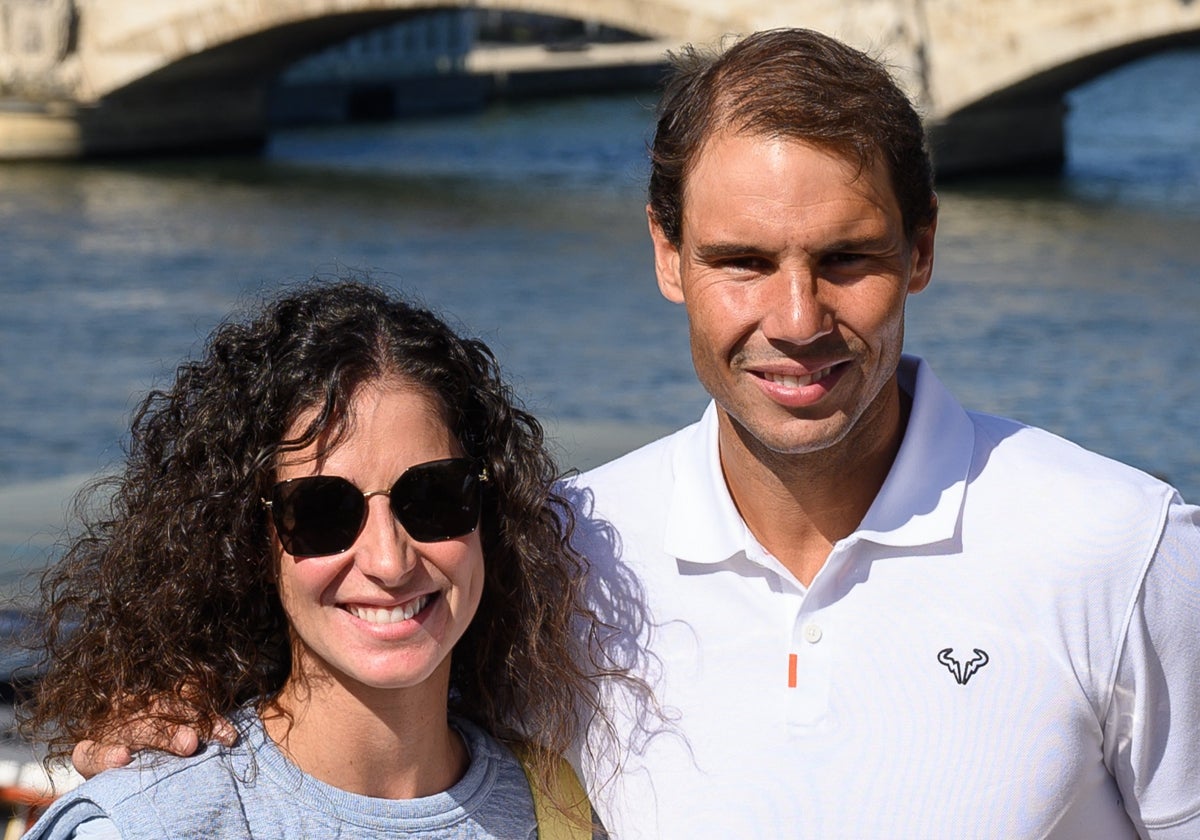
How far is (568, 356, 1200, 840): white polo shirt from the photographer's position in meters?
1.79

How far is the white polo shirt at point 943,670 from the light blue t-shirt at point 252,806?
18 cm

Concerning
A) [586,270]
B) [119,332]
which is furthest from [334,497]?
[586,270]

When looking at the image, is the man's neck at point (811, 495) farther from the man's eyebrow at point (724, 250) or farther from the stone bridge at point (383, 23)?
the stone bridge at point (383, 23)

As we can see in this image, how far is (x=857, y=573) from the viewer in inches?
74.7

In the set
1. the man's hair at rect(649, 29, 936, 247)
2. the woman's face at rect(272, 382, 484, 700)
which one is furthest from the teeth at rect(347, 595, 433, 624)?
the man's hair at rect(649, 29, 936, 247)

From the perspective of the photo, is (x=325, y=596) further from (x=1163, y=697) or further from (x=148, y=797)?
(x=1163, y=697)

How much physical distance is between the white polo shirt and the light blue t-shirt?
0.18 meters

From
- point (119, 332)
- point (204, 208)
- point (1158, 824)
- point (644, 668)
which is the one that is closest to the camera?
point (1158, 824)

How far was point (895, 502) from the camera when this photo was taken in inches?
74.7

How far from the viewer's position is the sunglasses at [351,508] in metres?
1.71

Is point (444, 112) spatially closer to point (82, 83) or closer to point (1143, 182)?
point (82, 83)

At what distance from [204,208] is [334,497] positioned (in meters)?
15.1

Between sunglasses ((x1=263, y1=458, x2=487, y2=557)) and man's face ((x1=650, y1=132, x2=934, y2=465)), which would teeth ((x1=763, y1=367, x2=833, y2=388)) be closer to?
man's face ((x1=650, y1=132, x2=934, y2=465))

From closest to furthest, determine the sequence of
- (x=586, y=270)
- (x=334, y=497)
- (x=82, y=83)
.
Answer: (x=334, y=497)
(x=586, y=270)
(x=82, y=83)
